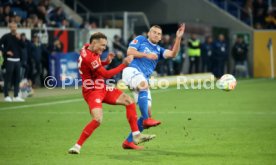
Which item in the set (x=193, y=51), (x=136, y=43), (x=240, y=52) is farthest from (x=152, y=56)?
(x=240, y=52)

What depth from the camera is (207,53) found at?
35312 millimetres

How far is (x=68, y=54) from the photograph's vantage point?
28.5 meters

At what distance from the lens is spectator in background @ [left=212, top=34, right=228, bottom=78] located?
35.3m

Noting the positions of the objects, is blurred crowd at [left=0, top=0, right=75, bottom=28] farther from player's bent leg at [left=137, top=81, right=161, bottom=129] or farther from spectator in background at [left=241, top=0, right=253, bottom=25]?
player's bent leg at [left=137, top=81, right=161, bottom=129]

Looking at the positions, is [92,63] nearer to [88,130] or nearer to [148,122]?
[88,130]

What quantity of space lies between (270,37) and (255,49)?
1159 mm

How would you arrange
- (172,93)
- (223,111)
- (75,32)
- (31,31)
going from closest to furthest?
(223,111)
(172,93)
(31,31)
(75,32)

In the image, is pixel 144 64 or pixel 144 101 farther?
pixel 144 64

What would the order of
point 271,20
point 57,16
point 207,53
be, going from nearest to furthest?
point 57,16 → point 207,53 → point 271,20

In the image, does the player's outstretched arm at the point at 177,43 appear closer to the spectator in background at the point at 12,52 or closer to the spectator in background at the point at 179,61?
the spectator in background at the point at 12,52

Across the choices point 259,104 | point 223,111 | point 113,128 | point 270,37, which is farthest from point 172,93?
point 270,37

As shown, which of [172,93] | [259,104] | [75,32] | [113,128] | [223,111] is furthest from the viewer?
[75,32]

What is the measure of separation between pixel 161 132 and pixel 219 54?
21808 mm

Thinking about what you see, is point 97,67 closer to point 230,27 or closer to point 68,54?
point 68,54
